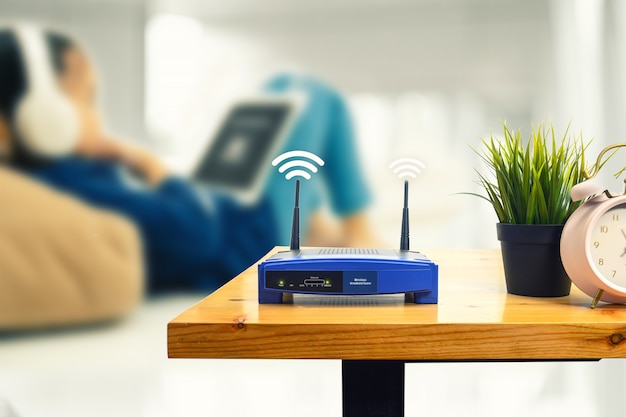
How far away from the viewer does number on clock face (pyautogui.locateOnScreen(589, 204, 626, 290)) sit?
2.39ft

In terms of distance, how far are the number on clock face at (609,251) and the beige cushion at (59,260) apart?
2473 mm

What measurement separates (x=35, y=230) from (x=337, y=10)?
1.73 meters

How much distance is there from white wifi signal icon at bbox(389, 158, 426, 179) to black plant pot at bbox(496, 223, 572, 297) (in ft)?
0.56

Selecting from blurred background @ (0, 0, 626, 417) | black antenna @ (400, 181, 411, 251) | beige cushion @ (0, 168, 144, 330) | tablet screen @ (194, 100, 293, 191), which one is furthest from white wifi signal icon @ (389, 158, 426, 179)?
beige cushion @ (0, 168, 144, 330)

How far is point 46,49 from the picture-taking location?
9.83 feet

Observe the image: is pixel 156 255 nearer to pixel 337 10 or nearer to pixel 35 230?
pixel 35 230

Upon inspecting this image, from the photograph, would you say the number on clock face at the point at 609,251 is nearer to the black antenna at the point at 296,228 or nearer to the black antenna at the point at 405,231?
the black antenna at the point at 405,231

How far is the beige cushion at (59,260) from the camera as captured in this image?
2.75 meters

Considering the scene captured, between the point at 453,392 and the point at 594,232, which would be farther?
the point at 453,392

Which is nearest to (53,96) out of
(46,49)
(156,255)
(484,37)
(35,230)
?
(46,49)

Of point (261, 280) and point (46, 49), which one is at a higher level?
point (46, 49)

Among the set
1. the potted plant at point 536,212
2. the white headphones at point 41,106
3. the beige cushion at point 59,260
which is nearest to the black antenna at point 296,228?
the potted plant at point 536,212

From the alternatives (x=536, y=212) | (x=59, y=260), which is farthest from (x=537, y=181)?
(x=59, y=260)

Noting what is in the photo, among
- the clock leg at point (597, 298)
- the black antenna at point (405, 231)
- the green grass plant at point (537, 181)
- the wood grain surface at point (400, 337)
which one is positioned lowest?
the wood grain surface at point (400, 337)
